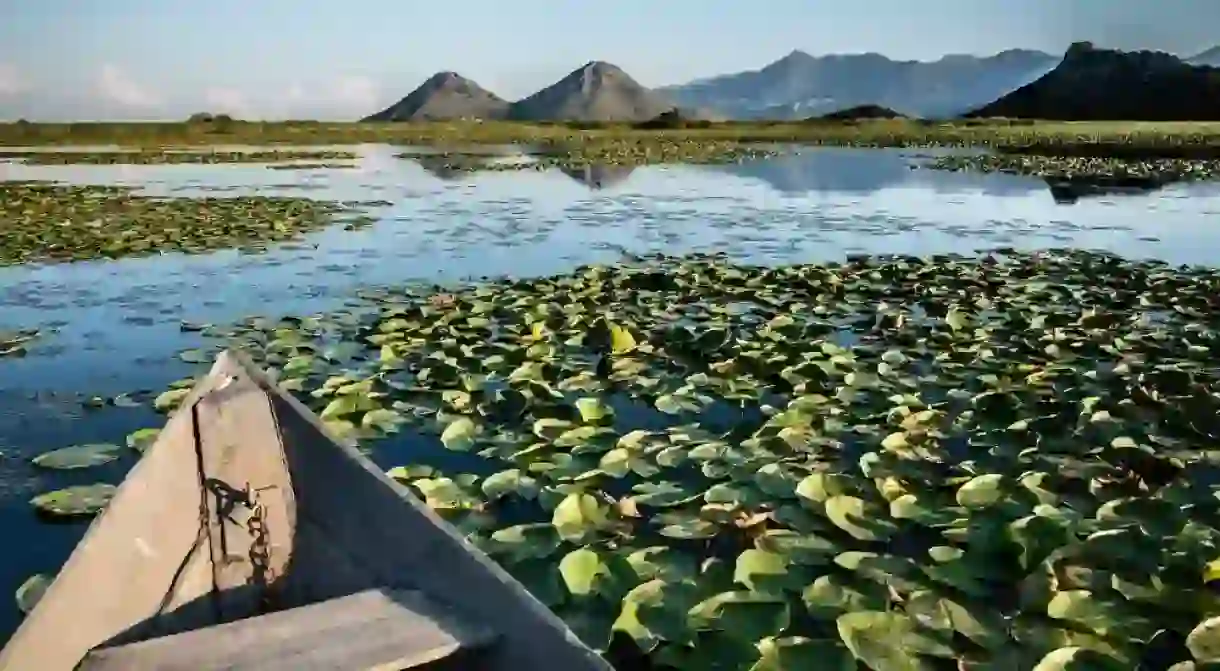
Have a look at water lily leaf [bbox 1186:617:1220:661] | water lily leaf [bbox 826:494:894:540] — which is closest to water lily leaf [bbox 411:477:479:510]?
water lily leaf [bbox 826:494:894:540]

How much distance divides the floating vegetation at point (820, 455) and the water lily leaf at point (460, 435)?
1 cm

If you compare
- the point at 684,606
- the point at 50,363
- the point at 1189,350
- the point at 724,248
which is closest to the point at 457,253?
the point at 724,248

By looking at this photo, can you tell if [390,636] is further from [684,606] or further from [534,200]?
[534,200]

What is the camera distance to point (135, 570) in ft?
6.97

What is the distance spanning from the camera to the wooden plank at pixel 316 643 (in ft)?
5.55

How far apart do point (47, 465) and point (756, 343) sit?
325 cm

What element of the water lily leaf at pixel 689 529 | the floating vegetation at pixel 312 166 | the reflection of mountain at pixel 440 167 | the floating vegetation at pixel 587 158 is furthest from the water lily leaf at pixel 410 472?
the floating vegetation at pixel 312 166

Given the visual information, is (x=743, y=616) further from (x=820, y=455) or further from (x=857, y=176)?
(x=857, y=176)

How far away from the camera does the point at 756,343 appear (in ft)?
15.7

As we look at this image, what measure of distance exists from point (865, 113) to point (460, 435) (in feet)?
273

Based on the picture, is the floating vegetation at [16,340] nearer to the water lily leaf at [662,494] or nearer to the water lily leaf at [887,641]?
the water lily leaf at [662,494]

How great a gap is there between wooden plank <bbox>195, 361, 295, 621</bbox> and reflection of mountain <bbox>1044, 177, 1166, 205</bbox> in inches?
521

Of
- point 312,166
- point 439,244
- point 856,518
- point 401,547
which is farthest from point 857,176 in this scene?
point 401,547

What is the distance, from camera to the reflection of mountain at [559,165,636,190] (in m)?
18.3
